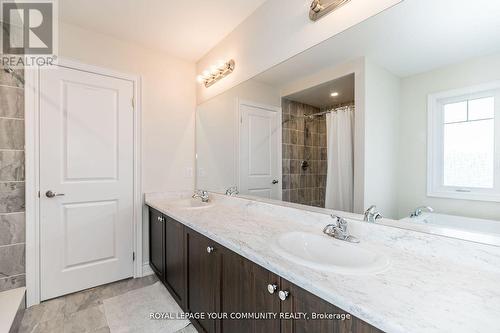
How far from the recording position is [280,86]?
172 cm

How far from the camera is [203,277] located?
1.41 m

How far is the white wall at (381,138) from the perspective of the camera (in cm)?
111

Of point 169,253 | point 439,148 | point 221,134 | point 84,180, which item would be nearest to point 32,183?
point 84,180

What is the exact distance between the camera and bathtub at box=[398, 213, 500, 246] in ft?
2.83

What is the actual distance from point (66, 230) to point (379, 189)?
249cm

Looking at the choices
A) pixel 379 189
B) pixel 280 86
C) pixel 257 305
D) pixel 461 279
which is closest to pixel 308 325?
pixel 257 305

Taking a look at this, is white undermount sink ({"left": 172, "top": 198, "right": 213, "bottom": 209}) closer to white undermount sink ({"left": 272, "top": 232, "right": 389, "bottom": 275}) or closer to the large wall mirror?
the large wall mirror

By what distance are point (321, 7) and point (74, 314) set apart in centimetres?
276

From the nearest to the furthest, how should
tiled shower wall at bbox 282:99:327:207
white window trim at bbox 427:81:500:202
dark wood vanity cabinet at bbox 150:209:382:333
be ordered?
1. dark wood vanity cabinet at bbox 150:209:382:333
2. white window trim at bbox 427:81:500:202
3. tiled shower wall at bbox 282:99:327:207

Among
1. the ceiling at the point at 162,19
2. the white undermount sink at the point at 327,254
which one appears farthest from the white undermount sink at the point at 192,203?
the ceiling at the point at 162,19

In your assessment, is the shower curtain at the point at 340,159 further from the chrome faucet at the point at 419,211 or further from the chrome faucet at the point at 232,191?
the chrome faucet at the point at 232,191

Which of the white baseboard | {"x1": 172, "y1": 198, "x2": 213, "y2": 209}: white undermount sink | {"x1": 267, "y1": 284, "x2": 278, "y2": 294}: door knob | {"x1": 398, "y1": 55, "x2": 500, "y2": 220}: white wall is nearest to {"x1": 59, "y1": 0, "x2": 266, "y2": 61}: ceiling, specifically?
{"x1": 398, "y1": 55, "x2": 500, "y2": 220}: white wall

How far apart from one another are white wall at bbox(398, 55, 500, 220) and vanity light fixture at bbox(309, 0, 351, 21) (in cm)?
57

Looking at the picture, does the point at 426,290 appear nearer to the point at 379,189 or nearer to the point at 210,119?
the point at 379,189
